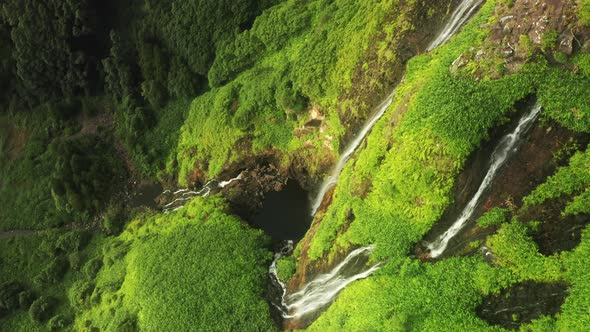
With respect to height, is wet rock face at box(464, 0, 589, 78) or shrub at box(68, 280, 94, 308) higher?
wet rock face at box(464, 0, 589, 78)

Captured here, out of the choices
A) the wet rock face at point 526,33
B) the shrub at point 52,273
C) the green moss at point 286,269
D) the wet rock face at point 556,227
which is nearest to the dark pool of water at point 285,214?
the green moss at point 286,269

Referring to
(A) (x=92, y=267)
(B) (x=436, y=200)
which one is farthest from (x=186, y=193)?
(B) (x=436, y=200)

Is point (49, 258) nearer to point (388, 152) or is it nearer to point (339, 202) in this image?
point (339, 202)

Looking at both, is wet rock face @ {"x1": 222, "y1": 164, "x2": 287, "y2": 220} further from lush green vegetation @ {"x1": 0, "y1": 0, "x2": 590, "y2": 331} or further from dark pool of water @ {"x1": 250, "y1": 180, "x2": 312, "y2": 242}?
lush green vegetation @ {"x1": 0, "y1": 0, "x2": 590, "y2": 331}

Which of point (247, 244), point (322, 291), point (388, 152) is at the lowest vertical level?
point (322, 291)

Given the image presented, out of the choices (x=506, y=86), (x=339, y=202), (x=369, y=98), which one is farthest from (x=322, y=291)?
(x=506, y=86)

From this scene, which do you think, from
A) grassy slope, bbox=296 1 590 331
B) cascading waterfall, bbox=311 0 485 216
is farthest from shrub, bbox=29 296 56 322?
grassy slope, bbox=296 1 590 331

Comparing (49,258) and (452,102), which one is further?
(49,258)
